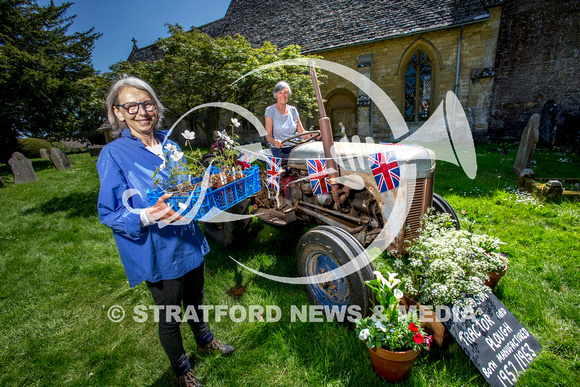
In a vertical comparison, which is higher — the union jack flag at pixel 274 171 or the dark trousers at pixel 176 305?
the union jack flag at pixel 274 171

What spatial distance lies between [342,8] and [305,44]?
9.21ft

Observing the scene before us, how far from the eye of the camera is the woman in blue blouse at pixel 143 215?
1.45 metres

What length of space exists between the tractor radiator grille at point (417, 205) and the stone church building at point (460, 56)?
396 inches

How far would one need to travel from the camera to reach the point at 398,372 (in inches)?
66.3

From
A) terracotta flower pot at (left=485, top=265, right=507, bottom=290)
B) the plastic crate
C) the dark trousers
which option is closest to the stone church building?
terracotta flower pot at (left=485, top=265, right=507, bottom=290)

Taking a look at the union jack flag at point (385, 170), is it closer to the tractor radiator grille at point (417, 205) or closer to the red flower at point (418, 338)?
the tractor radiator grille at point (417, 205)

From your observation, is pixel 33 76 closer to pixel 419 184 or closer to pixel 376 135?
A: pixel 376 135

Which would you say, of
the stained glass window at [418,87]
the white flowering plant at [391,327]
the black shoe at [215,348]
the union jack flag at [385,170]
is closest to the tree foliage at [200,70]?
the union jack flag at [385,170]

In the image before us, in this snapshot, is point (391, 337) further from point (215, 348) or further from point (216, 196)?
point (216, 196)

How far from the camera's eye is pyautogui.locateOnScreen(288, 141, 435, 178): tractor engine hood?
2193mm

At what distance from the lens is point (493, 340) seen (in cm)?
177

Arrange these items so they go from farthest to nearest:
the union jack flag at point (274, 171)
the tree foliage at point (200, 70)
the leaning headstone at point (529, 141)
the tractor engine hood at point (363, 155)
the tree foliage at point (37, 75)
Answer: the tree foliage at point (37, 75) → the tree foliage at point (200, 70) → the leaning headstone at point (529, 141) → the union jack flag at point (274, 171) → the tractor engine hood at point (363, 155)

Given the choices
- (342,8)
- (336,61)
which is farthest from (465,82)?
(342,8)

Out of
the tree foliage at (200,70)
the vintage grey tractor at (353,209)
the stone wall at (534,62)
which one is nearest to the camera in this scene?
the vintage grey tractor at (353,209)
